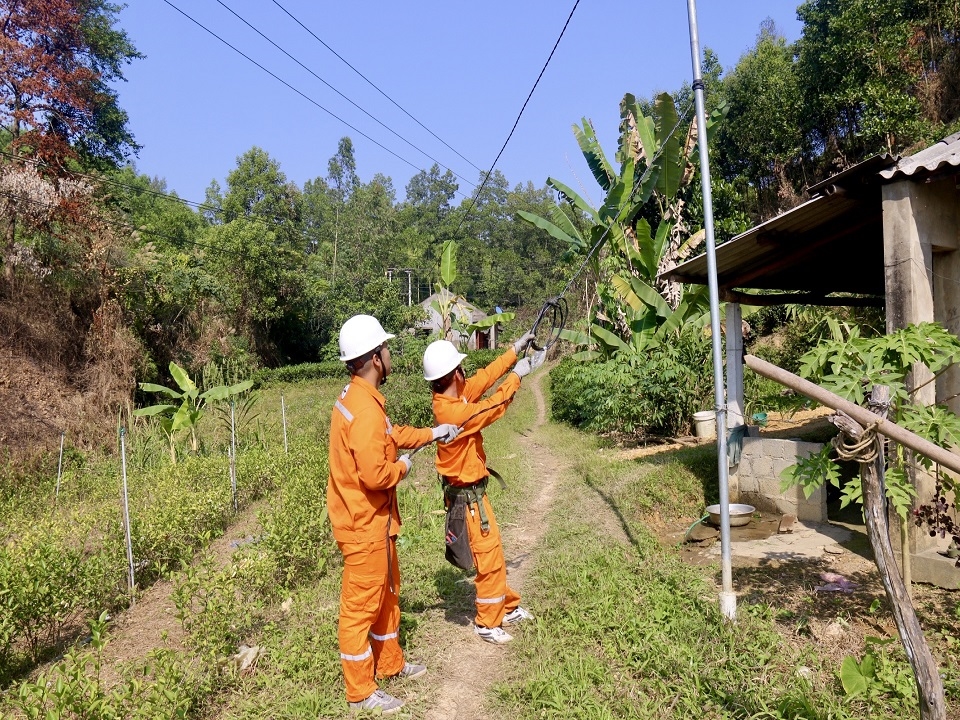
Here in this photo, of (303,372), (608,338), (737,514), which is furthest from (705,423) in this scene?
(303,372)

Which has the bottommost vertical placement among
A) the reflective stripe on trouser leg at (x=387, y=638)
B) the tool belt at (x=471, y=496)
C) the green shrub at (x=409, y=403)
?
the reflective stripe on trouser leg at (x=387, y=638)

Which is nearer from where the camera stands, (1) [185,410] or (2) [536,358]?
(2) [536,358]

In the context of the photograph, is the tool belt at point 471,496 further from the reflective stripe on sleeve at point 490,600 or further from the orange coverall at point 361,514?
the orange coverall at point 361,514

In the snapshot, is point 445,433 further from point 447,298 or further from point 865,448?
point 447,298

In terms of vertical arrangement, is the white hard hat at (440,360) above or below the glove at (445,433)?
above

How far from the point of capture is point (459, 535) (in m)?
4.41

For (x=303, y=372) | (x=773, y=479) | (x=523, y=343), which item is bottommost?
(x=773, y=479)

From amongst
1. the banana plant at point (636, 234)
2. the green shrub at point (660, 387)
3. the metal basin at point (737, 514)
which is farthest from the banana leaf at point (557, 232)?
the metal basin at point (737, 514)

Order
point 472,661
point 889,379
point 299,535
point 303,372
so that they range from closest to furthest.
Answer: point 889,379, point 472,661, point 299,535, point 303,372

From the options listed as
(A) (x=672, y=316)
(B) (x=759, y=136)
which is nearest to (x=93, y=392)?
(A) (x=672, y=316)

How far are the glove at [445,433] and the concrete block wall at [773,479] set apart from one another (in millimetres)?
3684

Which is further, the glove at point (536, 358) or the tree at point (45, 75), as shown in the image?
the tree at point (45, 75)

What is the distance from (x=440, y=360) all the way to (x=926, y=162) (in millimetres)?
3376

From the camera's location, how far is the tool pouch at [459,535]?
4395 millimetres
